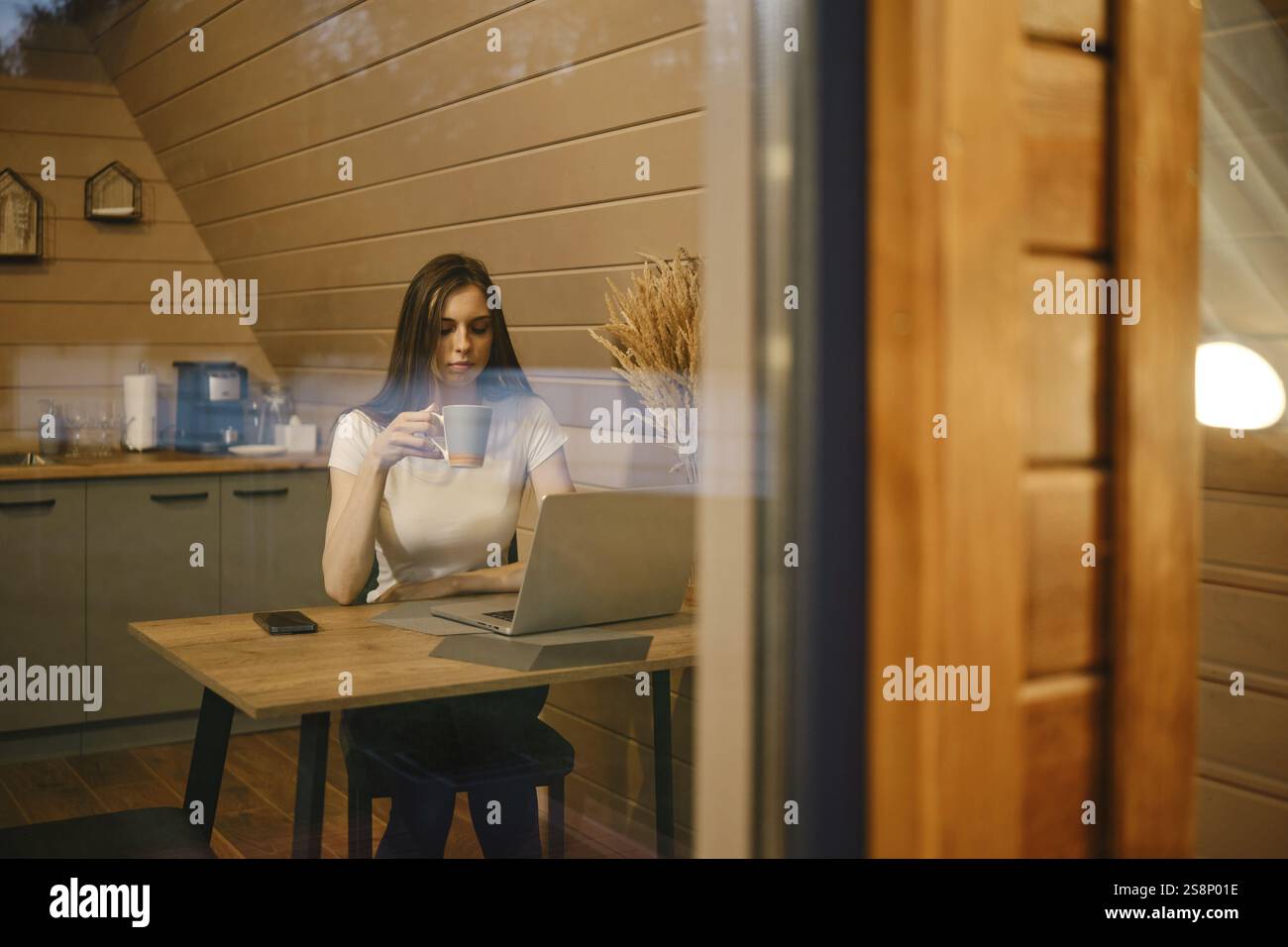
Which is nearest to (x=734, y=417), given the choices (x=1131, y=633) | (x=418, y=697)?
(x=1131, y=633)

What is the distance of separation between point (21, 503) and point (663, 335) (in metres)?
1.09

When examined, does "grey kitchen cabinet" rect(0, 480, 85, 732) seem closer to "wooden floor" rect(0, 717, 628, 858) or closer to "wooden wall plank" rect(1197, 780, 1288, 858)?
"wooden floor" rect(0, 717, 628, 858)

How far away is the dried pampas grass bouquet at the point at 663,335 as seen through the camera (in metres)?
1.94

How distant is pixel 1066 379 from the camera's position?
0.97 meters

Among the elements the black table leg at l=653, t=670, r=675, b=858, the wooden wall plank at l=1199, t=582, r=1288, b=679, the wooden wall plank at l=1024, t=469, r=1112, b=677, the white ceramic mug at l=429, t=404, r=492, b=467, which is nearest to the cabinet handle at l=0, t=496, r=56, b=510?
the white ceramic mug at l=429, t=404, r=492, b=467

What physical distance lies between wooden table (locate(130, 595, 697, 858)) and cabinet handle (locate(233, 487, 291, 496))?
6.1 inches

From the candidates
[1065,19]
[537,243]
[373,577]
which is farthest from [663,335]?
[1065,19]

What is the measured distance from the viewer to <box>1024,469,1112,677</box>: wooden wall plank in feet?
3.12

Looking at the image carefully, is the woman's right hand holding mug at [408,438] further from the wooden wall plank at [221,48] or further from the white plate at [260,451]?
the wooden wall plank at [221,48]

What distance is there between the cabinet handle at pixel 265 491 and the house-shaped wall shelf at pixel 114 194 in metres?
0.35

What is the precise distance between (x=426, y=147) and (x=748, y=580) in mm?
1384

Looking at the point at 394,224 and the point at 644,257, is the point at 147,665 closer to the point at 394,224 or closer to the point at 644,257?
the point at 394,224

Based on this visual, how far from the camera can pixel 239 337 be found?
4.58 feet

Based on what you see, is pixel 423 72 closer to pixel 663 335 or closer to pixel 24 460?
pixel 663 335
